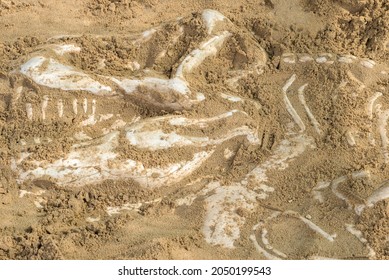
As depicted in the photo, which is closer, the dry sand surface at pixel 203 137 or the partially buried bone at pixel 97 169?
the dry sand surface at pixel 203 137

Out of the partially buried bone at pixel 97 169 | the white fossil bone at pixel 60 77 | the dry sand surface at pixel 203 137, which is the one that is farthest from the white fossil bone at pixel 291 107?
the white fossil bone at pixel 60 77

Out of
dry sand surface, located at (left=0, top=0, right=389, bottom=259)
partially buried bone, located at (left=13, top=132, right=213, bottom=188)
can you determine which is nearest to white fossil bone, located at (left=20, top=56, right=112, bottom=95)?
dry sand surface, located at (left=0, top=0, right=389, bottom=259)

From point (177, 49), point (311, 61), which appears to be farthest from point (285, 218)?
point (177, 49)

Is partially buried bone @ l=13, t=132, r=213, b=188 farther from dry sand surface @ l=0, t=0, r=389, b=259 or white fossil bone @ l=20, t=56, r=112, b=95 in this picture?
white fossil bone @ l=20, t=56, r=112, b=95

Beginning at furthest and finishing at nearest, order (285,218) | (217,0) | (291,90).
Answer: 1. (217,0)
2. (291,90)
3. (285,218)

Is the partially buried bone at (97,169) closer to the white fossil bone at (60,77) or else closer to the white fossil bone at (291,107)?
the white fossil bone at (60,77)

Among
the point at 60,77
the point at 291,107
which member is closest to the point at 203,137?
the point at 291,107

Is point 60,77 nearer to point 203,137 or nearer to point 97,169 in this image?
point 97,169

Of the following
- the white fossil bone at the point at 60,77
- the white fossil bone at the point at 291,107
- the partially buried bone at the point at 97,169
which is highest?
the white fossil bone at the point at 291,107

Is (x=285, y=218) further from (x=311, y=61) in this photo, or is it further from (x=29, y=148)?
(x=29, y=148)
